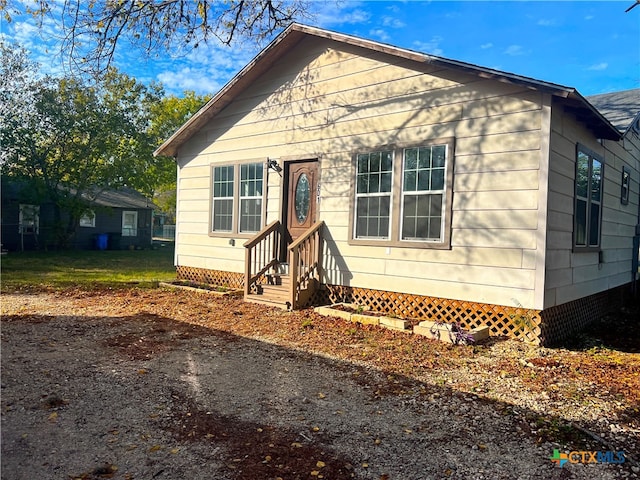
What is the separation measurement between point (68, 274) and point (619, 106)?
1484cm

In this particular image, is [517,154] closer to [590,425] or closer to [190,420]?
[590,425]

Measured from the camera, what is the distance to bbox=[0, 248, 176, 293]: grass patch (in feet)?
35.3

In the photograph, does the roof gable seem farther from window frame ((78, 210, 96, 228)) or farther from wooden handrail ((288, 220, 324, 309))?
window frame ((78, 210, 96, 228))

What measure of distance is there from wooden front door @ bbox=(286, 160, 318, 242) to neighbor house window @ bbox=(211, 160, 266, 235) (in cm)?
73

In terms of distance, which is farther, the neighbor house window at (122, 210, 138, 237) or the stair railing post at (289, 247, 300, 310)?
the neighbor house window at (122, 210, 138, 237)

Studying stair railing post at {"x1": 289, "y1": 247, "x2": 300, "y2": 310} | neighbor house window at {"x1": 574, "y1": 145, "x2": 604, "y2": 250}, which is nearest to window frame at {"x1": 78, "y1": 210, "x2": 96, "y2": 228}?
stair railing post at {"x1": 289, "y1": 247, "x2": 300, "y2": 310}

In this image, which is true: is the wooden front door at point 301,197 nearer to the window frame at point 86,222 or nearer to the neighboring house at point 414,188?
the neighboring house at point 414,188

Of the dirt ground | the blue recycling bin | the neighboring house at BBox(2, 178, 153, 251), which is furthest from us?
the blue recycling bin

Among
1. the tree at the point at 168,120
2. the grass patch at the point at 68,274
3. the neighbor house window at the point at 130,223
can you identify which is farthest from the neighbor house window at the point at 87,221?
the tree at the point at 168,120

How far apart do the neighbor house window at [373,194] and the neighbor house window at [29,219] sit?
19.5 metres

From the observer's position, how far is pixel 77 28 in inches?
265

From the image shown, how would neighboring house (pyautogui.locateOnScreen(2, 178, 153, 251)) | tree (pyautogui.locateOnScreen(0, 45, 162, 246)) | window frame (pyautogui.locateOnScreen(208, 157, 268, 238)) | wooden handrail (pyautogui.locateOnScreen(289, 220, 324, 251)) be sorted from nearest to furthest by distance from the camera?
wooden handrail (pyautogui.locateOnScreen(289, 220, 324, 251)) < window frame (pyautogui.locateOnScreen(208, 157, 268, 238)) < tree (pyautogui.locateOnScreen(0, 45, 162, 246)) < neighboring house (pyautogui.locateOnScreen(2, 178, 153, 251))

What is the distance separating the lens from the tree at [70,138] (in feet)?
Answer: 63.9

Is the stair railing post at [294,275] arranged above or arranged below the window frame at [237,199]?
below
